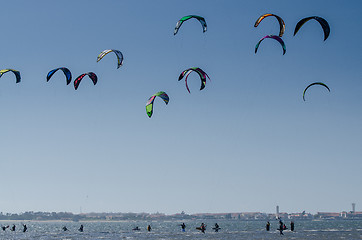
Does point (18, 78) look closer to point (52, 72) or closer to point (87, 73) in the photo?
point (52, 72)

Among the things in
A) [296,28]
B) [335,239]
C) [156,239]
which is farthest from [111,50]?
[335,239]

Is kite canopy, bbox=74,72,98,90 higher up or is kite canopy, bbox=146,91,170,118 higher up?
kite canopy, bbox=74,72,98,90

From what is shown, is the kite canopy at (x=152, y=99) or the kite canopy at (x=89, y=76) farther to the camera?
the kite canopy at (x=89, y=76)

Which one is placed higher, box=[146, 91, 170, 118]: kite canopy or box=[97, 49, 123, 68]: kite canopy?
box=[97, 49, 123, 68]: kite canopy

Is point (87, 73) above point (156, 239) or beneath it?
above

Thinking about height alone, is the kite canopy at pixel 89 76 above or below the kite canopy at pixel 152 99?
above

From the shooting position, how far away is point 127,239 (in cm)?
5122

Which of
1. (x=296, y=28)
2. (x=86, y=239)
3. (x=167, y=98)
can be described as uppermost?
(x=296, y=28)

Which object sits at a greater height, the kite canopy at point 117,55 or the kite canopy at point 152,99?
the kite canopy at point 117,55

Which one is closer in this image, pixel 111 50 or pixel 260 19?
pixel 260 19

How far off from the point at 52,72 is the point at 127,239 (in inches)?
1036

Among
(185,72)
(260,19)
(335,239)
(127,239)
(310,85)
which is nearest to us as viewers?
(260,19)

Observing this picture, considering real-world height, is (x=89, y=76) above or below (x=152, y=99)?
above

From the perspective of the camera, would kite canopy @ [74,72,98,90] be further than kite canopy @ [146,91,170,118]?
Yes
